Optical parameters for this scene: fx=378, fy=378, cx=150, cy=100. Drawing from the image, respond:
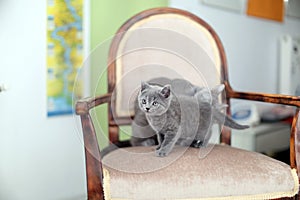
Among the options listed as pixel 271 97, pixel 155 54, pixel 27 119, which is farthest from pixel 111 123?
pixel 271 97

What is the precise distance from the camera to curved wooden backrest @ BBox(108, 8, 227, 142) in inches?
48.1

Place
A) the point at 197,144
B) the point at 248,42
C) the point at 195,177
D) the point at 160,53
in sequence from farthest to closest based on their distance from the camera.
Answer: the point at 248,42
the point at 160,53
the point at 197,144
the point at 195,177

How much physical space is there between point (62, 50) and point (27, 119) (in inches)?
12.0

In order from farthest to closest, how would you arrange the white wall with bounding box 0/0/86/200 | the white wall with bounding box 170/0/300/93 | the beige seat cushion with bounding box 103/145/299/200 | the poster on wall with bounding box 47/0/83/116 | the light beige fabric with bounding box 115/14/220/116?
1. the white wall with bounding box 170/0/300/93
2. the poster on wall with bounding box 47/0/83/116
3. the white wall with bounding box 0/0/86/200
4. the light beige fabric with bounding box 115/14/220/116
5. the beige seat cushion with bounding box 103/145/299/200

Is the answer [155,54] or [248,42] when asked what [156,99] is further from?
[248,42]

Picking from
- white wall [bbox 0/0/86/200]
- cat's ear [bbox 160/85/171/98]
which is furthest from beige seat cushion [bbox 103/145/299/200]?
white wall [bbox 0/0/86/200]

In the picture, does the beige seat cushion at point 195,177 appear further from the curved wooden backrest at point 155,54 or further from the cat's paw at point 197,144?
the curved wooden backrest at point 155,54

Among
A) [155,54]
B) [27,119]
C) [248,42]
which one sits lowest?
[27,119]

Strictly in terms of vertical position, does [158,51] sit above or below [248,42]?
above

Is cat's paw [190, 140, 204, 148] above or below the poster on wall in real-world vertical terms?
below

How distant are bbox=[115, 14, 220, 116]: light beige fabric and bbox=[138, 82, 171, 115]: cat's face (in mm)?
209

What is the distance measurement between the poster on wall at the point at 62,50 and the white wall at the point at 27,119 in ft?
0.11

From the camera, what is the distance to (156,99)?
0.95m

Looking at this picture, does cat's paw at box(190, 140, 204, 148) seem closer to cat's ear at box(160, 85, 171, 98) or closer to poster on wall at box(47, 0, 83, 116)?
cat's ear at box(160, 85, 171, 98)
